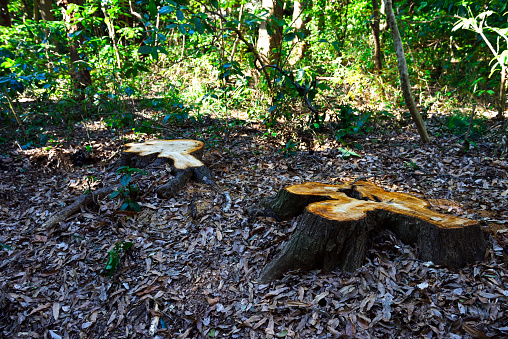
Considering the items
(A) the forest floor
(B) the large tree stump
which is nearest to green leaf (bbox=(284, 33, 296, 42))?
(A) the forest floor

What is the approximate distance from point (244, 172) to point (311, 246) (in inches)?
79.5

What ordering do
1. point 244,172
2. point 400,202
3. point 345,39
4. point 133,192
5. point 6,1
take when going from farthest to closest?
point 6,1
point 345,39
point 244,172
point 133,192
point 400,202

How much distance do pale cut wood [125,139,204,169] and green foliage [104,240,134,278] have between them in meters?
1.12

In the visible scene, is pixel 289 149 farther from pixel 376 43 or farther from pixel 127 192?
pixel 376 43

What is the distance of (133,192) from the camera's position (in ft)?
10.9

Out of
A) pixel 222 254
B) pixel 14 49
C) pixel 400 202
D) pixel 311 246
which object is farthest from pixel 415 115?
Result: pixel 14 49

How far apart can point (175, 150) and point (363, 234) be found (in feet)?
8.82

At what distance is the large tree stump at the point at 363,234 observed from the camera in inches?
85.4

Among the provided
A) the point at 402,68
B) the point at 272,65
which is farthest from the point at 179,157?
the point at 402,68

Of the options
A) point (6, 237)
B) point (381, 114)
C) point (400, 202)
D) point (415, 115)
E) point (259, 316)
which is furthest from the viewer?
point (381, 114)

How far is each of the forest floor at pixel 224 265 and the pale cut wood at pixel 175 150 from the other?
0.28 metres

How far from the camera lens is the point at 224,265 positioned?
262 cm

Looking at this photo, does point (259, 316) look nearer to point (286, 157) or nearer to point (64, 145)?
point (286, 157)

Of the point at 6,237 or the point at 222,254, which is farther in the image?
the point at 6,237
